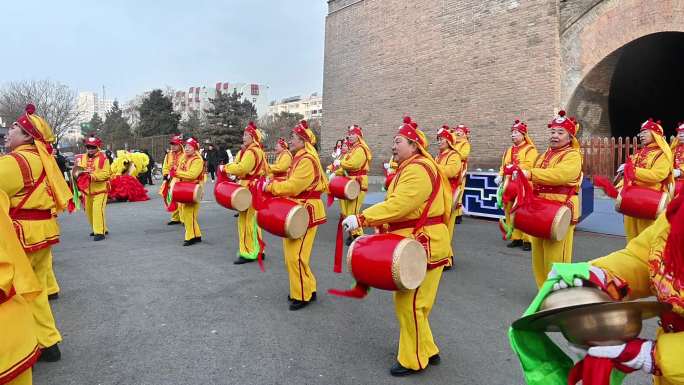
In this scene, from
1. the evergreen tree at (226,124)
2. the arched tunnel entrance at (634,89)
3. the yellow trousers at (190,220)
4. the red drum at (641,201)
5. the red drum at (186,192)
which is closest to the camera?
the red drum at (641,201)

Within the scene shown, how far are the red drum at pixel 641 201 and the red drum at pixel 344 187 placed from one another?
13.2 feet

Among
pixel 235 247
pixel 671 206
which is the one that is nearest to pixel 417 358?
pixel 671 206

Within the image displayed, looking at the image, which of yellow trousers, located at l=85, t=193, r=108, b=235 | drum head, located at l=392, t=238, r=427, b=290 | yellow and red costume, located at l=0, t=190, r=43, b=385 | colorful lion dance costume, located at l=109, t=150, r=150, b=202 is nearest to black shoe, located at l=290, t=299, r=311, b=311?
drum head, located at l=392, t=238, r=427, b=290

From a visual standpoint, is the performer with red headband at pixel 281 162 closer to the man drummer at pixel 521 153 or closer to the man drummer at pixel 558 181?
the man drummer at pixel 558 181

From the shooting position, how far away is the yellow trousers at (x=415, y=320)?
333 centimetres

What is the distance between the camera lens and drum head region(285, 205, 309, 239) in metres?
4.53

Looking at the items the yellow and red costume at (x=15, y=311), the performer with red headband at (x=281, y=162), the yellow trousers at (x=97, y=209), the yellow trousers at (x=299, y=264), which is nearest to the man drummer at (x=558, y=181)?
the yellow trousers at (x=299, y=264)

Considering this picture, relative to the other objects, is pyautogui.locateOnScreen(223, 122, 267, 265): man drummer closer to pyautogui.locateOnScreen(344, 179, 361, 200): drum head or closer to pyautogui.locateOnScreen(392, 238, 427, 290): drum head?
pyautogui.locateOnScreen(344, 179, 361, 200): drum head

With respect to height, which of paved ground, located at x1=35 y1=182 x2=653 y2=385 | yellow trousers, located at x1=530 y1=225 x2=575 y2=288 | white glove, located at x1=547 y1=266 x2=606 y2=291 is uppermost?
white glove, located at x1=547 y1=266 x2=606 y2=291

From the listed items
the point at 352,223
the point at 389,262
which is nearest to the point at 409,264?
the point at 389,262

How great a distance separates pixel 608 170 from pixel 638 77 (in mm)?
5473

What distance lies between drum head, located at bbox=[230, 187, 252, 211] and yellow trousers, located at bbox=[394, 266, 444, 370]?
11.6ft

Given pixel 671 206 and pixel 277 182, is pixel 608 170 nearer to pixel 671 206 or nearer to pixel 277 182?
pixel 277 182

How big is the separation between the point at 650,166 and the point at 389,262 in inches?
167
